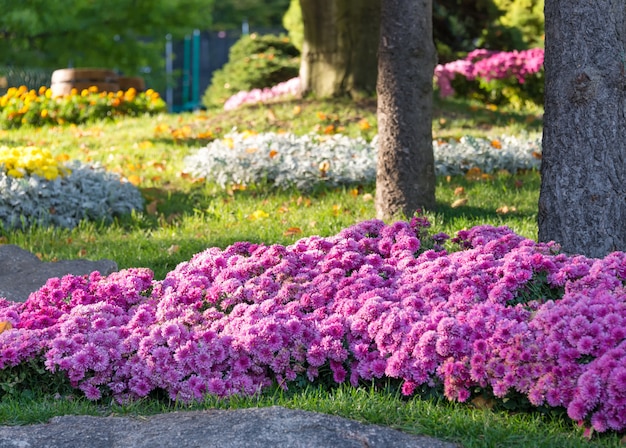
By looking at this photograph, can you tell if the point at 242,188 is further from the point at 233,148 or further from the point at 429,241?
the point at 429,241

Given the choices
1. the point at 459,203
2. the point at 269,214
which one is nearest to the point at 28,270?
the point at 269,214

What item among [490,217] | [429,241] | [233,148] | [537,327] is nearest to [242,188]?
[233,148]

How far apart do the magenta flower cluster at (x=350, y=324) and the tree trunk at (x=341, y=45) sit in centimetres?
793

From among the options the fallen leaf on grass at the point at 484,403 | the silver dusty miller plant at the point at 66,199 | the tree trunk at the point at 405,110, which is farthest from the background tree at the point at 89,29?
the fallen leaf on grass at the point at 484,403

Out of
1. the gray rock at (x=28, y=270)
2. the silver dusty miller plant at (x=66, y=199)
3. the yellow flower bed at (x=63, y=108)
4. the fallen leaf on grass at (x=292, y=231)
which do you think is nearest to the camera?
the gray rock at (x=28, y=270)

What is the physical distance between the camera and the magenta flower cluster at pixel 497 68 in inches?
639

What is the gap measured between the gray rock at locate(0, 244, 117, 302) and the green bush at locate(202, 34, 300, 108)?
1344 centimetres

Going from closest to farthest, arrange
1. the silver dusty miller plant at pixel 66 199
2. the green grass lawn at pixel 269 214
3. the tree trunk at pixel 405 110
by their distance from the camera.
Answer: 1. the green grass lawn at pixel 269 214
2. the tree trunk at pixel 405 110
3. the silver dusty miller plant at pixel 66 199

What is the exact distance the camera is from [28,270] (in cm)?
582

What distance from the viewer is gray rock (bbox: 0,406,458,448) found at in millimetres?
3166

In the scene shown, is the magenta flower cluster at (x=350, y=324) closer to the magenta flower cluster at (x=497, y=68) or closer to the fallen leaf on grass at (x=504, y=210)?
the fallen leaf on grass at (x=504, y=210)

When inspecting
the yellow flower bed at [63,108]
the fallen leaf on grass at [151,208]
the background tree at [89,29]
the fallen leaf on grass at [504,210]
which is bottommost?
the fallen leaf on grass at [151,208]

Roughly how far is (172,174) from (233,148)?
0.80 meters

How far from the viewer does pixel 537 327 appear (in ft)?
12.0
